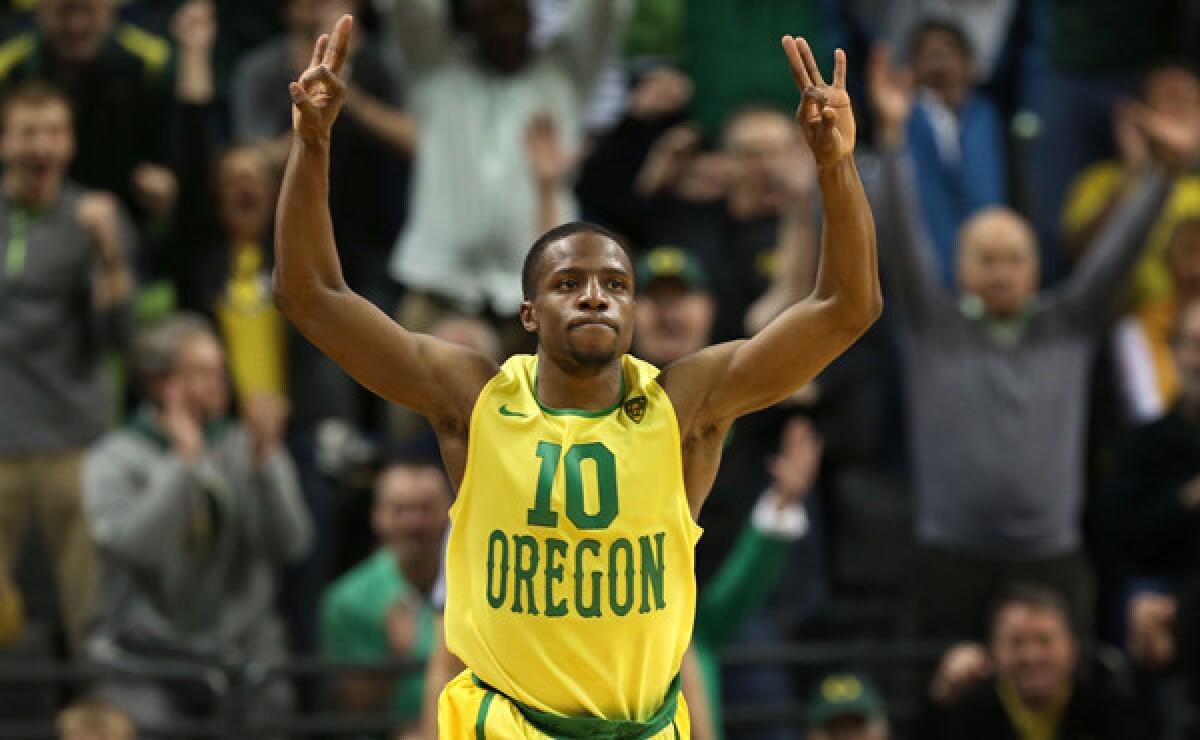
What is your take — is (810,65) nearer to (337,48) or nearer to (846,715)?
(337,48)

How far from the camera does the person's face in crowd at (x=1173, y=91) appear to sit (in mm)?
9820

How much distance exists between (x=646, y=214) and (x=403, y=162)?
1.16 meters

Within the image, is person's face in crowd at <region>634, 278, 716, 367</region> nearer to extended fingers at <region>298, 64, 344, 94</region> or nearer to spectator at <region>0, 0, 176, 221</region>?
spectator at <region>0, 0, 176, 221</region>

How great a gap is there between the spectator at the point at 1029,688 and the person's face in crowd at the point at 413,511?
200 centimetres

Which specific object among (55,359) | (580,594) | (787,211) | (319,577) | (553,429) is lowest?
(580,594)

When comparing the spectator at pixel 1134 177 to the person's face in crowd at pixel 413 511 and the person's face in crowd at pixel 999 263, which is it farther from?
the person's face in crowd at pixel 413 511

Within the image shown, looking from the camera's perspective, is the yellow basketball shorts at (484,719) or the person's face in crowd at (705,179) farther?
the person's face in crowd at (705,179)

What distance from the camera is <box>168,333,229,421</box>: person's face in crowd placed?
847 centimetres

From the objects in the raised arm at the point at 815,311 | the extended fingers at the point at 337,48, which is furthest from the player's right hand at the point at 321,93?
the raised arm at the point at 815,311

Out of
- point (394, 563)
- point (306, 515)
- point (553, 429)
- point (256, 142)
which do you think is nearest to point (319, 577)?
point (306, 515)

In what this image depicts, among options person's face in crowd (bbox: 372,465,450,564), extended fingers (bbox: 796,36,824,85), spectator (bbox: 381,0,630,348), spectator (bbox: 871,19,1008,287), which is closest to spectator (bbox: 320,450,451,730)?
person's face in crowd (bbox: 372,465,450,564)

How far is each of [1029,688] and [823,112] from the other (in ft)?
12.5

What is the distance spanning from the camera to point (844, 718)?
26.9 feet

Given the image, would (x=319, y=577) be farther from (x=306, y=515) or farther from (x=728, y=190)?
(x=728, y=190)
